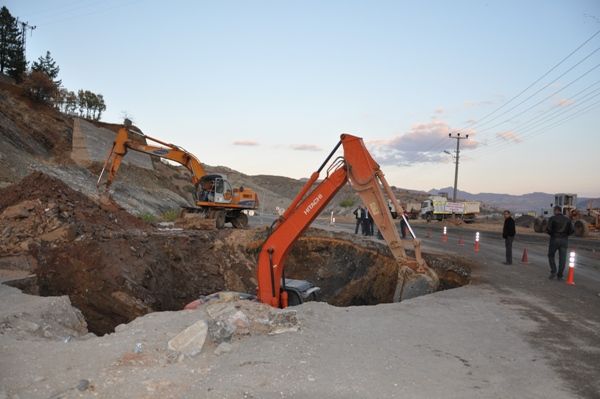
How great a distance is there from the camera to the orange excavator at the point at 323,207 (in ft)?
29.6

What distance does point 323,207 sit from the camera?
909cm

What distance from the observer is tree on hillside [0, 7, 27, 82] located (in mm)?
45312

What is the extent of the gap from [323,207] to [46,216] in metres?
10.0

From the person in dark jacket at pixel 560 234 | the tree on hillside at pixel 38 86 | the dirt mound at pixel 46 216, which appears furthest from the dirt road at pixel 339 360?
the tree on hillside at pixel 38 86

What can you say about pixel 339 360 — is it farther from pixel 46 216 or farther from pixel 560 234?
pixel 46 216

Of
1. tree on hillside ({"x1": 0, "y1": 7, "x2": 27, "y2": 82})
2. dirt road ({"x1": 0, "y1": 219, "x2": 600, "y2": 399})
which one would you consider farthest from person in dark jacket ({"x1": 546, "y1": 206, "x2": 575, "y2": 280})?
tree on hillside ({"x1": 0, "y1": 7, "x2": 27, "y2": 82})

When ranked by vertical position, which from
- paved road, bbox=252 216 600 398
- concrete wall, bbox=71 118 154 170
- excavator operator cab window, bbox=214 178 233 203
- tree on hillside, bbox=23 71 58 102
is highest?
tree on hillside, bbox=23 71 58 102

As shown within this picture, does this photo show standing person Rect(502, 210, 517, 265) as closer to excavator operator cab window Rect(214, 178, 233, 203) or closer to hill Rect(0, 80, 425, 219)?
excavator operator cab window Rect(214, 178, 233, 203)

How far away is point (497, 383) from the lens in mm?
4832

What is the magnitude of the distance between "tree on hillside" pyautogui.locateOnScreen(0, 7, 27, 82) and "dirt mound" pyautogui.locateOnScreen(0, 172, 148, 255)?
35.1 m

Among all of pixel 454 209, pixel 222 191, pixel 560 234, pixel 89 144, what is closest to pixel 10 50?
pixel 89 144

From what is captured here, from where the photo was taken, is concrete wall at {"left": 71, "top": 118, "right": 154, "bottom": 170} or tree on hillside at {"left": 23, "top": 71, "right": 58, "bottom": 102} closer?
concrete wall at {"left": 71, "top": 118, "right": 154, "bottom": 170}

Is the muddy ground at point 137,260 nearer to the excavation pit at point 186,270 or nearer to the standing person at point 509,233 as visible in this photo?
the excavation pit at point 186,270

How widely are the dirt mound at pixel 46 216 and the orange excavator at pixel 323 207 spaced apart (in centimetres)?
749
